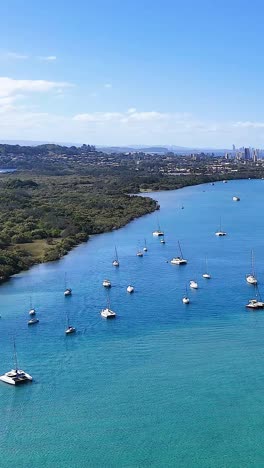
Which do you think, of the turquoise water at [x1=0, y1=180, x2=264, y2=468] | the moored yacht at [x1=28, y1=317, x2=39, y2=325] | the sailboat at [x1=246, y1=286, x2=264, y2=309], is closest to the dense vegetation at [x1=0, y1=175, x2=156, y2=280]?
the turquoise water at [x1=0, y1=180, x2=264, y2=468]

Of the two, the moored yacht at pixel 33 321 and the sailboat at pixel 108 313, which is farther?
the sailboat at pixel 108 313

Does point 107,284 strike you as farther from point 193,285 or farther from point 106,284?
point 193,285

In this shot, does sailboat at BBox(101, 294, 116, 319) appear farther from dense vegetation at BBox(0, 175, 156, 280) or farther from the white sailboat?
dense vegetation at BBox(0, 175, 156, 280)

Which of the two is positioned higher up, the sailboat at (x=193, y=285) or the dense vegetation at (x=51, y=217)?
the dense vegetation at (x=51, y=217)

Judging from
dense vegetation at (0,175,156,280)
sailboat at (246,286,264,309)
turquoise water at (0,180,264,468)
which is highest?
dense vegetation at (0,175,156,280)

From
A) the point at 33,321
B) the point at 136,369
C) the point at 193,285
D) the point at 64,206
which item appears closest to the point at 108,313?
the point at 33,321

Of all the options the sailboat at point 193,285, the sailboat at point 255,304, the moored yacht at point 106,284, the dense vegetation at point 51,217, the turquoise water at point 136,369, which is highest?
the dense vegetation at point 51,217

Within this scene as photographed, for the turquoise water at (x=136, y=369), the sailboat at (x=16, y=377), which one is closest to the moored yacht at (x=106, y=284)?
the turquoise water at (x=136, y=369)

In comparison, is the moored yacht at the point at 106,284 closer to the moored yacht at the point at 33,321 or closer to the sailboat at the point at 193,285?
the sailboat at the point at 193,285
